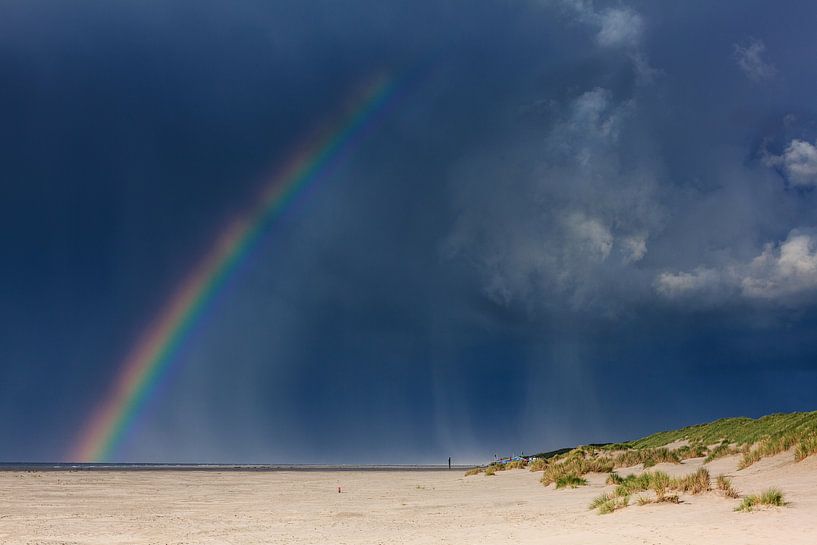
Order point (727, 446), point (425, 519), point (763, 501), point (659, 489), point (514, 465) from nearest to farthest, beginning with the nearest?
point (763, 501) → point (659, 489) → point (425, 519) → point (727, 446) → point (514, 465)

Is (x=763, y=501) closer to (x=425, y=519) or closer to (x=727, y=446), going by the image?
(x=425, y=519)

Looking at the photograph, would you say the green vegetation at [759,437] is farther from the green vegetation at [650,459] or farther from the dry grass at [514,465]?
the dry grass at [514,465]

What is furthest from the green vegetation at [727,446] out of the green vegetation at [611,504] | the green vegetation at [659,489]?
the green vegetation at [611,504]

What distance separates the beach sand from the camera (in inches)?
460

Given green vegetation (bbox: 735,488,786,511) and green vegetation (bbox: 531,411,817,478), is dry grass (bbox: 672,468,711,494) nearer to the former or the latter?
green vegetation (bbox: 735,488,786,511)

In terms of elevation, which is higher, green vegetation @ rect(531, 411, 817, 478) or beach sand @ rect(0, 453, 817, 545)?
green vegetation @ rect(531, 411, 817, 478)

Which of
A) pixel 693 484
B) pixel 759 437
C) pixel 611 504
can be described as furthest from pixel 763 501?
pixel 759 437

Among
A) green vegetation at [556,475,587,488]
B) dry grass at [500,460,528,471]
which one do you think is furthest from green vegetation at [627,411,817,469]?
dry grass at [500,460,528,471]

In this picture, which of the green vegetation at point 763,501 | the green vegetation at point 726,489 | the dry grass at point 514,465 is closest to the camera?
the green vegetation at point 763,501

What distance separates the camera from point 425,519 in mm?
18016

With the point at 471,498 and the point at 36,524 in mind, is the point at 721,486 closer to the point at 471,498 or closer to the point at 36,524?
the point at 471,498

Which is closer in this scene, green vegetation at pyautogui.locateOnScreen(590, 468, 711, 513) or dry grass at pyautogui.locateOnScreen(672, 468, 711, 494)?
green vegetation at pyautogui.locateOnScreen(590, 468, 711, 513)

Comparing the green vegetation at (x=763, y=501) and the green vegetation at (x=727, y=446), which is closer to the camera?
the green vegetation at (x=763, y=501)

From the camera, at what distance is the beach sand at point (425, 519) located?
11.7 meters
